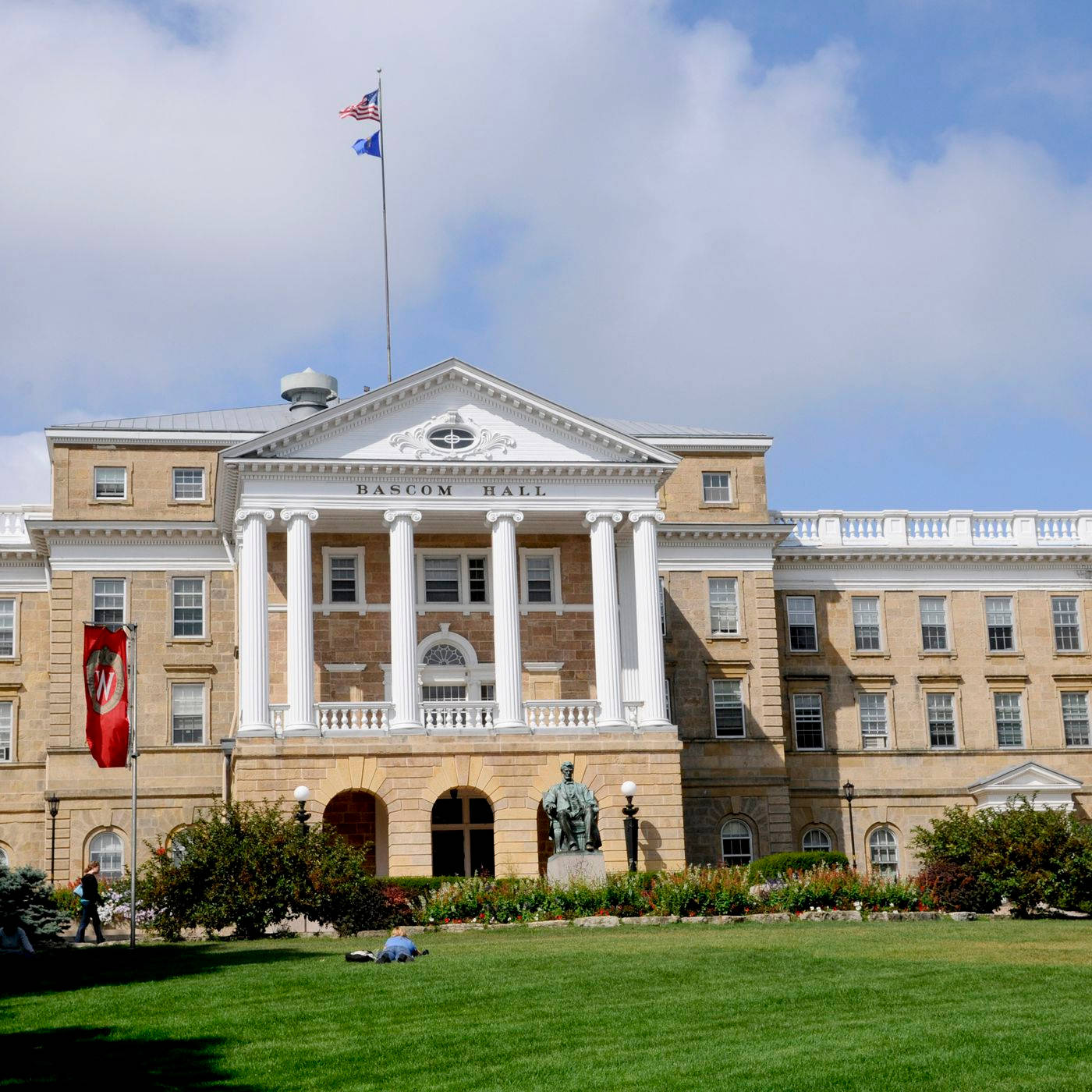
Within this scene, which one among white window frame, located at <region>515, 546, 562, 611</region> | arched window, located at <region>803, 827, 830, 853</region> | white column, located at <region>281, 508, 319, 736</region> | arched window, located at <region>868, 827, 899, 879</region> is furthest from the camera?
arched window, located at <region>868, 827, 899, 879</region>

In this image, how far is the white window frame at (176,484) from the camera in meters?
53.1

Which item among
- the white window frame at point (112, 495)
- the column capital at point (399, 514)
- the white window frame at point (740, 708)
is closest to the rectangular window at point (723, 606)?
the white window frame at point (740, 708)

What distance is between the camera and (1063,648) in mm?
59281

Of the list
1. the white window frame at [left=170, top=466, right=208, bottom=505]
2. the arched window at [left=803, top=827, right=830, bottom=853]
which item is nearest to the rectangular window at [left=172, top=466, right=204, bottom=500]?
the white window frame at [left=170, top=466, right=208, bottom=505]

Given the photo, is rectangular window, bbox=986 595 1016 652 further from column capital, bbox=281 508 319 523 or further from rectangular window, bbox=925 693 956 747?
column capital, bbox=281 508 319 523

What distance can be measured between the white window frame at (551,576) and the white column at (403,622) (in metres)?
4.47

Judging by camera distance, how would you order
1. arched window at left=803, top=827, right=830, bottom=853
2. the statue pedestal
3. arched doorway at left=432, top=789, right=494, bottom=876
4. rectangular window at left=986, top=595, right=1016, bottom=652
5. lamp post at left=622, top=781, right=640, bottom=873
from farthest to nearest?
rectangular window at left=986, top=595, right=1016, bottom=652, arched window at left=803, top=827, right=830, bottom=853, arched doorway at left=432, top=789, right=494, bottom=876, lamp post at left=622, top=781, right=640, bottom=873, the statue pedestal

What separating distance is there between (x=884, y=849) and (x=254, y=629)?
22741 mm

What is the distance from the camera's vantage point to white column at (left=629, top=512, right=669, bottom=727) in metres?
47.3

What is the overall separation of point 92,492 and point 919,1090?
4055 centimetres

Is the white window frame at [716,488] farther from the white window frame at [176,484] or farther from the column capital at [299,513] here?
the white window frame at [176,484]

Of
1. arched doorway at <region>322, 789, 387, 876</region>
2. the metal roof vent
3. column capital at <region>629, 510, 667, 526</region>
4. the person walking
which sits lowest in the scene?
the person walking

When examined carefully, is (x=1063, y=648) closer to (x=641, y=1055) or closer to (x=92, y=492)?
(x=92, y=492)

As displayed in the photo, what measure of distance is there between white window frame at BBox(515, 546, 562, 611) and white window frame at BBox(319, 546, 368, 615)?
375cm
